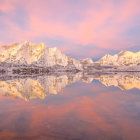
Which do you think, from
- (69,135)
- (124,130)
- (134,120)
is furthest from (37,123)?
(134,120)

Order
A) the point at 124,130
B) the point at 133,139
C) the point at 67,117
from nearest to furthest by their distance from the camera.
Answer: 1. the point at 133,139
2. the point at 124,130
3. the point at 67,117

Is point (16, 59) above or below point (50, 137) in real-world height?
above

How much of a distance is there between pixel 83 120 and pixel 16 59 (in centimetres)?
19579

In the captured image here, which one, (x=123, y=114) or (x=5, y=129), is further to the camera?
(x=123, y=114)

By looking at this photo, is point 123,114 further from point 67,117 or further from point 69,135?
point 69,135

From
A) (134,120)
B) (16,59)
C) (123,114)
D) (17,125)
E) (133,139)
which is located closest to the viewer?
(133,139)

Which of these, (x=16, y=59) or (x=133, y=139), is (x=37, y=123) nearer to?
(x=133, y=139)

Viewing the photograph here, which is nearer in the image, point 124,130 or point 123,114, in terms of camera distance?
point 124,130

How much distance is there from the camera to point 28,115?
12.7 metres

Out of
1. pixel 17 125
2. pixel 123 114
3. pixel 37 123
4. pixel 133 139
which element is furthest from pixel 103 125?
pixel 17 125

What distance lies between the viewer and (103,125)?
33.8ft

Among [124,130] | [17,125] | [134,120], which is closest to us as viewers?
[124,130]

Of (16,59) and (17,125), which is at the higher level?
(16,59)

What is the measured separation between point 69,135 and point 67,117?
336cm
